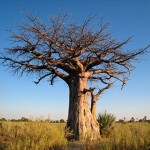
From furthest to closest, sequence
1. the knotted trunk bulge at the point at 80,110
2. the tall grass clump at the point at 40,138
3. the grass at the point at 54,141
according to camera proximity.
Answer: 1. the knotted trunk bulge at the point at 80,110
2. the tall grass clump at the point at 40,138
3. the grass at the point at 54,141

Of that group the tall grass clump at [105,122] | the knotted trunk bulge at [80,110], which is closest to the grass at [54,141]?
the knotted trunk bulge at [80,110]

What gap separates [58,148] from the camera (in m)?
9.75

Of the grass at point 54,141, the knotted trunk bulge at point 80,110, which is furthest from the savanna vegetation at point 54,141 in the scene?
the knotted trunk bulge at point 80,110

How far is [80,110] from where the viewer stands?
1410cm

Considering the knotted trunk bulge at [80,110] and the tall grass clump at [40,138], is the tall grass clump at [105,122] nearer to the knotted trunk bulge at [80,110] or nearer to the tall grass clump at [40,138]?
the knotted trunk bulge at [80,110]

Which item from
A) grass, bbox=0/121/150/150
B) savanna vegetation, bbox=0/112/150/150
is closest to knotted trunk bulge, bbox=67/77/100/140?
savanna vegetation, bbox=0/112/150/150

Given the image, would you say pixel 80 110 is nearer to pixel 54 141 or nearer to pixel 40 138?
pixel 54 141

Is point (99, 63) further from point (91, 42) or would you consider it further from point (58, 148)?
point (58, 148)

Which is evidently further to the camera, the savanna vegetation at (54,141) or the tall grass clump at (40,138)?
the tall grass clump at (40,138)

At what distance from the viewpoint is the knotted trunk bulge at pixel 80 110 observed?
13.8 m

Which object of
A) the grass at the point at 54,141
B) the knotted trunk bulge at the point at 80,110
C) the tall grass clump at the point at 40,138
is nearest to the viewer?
the grass at the point at 54,141

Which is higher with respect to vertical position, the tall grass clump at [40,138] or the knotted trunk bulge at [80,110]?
the knotted trunk bulge at [80,110]

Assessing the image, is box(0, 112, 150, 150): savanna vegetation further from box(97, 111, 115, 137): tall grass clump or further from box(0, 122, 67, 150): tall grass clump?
box(97, 111, 115, 137): tall grass clump

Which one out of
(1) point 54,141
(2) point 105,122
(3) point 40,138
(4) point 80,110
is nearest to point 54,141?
(1) point 54,141
